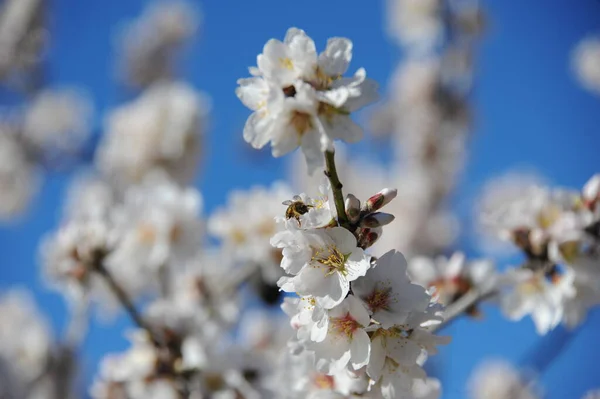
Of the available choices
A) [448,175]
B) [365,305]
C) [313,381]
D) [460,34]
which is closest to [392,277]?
[365,305]

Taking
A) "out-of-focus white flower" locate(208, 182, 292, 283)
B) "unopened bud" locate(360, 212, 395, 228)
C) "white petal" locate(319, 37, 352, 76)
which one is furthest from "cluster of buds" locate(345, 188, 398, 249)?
"out-of-focus white flower" locate(208, 182, 292, 283)

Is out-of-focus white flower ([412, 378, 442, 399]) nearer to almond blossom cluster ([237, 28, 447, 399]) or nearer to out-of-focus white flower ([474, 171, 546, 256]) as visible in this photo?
almond blossom cluster ([237, 28, 447, 399])

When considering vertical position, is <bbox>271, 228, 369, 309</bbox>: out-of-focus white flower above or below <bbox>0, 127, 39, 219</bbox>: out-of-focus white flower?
below

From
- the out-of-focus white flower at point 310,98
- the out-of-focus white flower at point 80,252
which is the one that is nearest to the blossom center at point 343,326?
the out-of-focus white flower at point 310,98

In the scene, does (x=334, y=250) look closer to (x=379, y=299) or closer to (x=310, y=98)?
(x=379, y=299)

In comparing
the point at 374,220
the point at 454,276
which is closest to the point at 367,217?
the point at 374,220

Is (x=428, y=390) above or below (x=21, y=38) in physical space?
below
